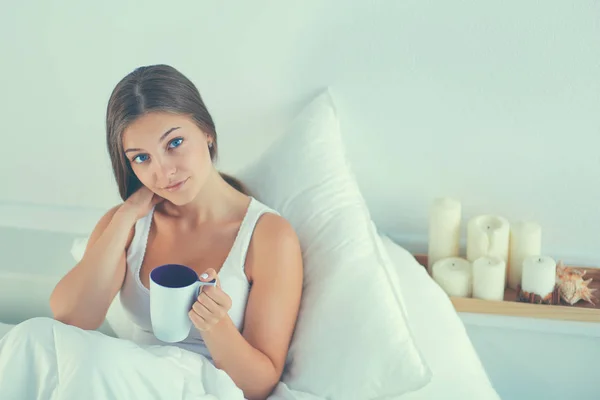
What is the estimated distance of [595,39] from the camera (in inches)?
62.9

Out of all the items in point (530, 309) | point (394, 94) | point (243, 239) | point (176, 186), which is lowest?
point (530, 309)

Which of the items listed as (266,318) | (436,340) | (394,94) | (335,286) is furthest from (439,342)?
(394,94)

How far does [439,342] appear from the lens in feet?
4.71

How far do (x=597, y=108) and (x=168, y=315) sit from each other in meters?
0.98

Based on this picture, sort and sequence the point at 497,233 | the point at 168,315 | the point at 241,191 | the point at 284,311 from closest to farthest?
the point at 168,315, the point at 284,311, the point at 241,191, the point at 497,233

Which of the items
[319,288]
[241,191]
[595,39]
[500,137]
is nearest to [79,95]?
[241,191]

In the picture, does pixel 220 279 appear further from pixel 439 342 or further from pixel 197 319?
pixel 439 342

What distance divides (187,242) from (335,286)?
0.28 m

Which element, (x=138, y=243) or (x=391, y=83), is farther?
(x=391, y=83)

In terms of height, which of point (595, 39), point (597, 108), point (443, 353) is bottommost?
point (443, 353)

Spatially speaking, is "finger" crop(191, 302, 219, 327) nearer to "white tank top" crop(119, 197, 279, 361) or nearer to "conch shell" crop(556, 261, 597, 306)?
"white tank top" crop(119, 197, 279, 361)

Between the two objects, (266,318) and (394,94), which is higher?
(394,94)

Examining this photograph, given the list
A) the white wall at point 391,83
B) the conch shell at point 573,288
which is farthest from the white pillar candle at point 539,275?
the white wall at point 391,83

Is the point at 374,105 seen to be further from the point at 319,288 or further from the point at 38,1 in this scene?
the point at 38,1
